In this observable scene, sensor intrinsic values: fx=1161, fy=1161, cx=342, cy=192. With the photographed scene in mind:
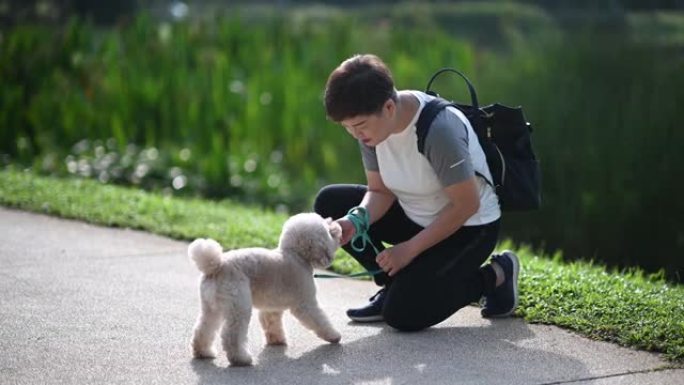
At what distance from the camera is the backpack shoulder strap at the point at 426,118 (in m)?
4.59

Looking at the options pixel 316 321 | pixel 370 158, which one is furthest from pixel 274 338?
pixel 370 158

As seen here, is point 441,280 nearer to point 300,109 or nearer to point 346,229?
point 346,229

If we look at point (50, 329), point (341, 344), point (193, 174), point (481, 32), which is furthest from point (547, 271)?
point (481, 32)

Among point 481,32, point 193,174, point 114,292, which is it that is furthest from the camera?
point 481,32

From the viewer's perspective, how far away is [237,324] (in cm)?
427

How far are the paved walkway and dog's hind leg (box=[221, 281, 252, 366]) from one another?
0.20 ft

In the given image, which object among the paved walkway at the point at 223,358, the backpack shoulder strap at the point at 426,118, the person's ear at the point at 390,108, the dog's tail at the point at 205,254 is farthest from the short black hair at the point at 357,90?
the paved walkway at the point at 223,358

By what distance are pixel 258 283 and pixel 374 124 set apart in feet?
2.49

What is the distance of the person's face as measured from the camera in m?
4.47

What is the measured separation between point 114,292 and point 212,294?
1424mm

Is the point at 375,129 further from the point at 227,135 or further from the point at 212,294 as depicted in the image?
the point at 227,135

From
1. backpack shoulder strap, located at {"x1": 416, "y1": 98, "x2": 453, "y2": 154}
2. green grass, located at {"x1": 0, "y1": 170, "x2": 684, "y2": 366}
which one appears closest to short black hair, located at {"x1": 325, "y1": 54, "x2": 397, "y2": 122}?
backpack shoulder strap, located at {"x1": 416, "y1": 98, "x2": 453, "y2": 154}

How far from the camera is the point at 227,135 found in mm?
10102

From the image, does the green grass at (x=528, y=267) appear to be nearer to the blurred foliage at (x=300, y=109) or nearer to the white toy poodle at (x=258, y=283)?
the blurred foliage at (x=300, y=109)
